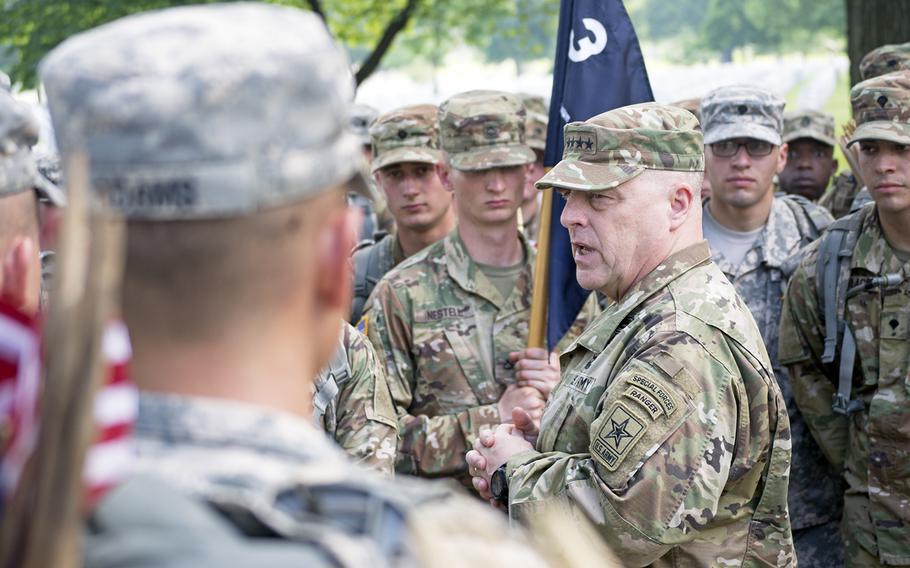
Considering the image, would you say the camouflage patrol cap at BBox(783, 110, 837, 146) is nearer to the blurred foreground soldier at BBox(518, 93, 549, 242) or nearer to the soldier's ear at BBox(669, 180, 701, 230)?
the blurred foreground soldier at BBox(518, 93, 549, 242)

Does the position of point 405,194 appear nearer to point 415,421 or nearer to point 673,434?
point 415,421

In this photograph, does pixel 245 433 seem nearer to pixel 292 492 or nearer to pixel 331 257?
pixel 292 492

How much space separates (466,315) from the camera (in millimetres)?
5195

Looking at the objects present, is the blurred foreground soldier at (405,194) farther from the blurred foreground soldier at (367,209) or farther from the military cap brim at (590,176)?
the military cap brim at (590,176)

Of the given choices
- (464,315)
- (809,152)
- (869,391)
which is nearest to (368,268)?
(464,315)

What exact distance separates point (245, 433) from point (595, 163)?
2.50 metres

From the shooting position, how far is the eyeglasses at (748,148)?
609cm

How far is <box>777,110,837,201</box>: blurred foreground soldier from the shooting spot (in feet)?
26.3

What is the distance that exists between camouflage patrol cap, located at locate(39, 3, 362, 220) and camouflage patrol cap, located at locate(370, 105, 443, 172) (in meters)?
4.87

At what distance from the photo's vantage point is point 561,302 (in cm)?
498

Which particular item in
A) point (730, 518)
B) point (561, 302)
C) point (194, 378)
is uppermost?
point (194, 378)

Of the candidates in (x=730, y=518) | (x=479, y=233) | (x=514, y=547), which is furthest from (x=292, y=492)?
(x=479, y=233)

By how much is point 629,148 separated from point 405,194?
2757 mm

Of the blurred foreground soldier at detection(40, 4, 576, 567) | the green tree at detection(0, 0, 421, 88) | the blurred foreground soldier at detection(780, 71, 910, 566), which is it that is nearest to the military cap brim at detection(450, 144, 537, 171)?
the blurred foreground soldier at detection(780, 71, 910, 566)
